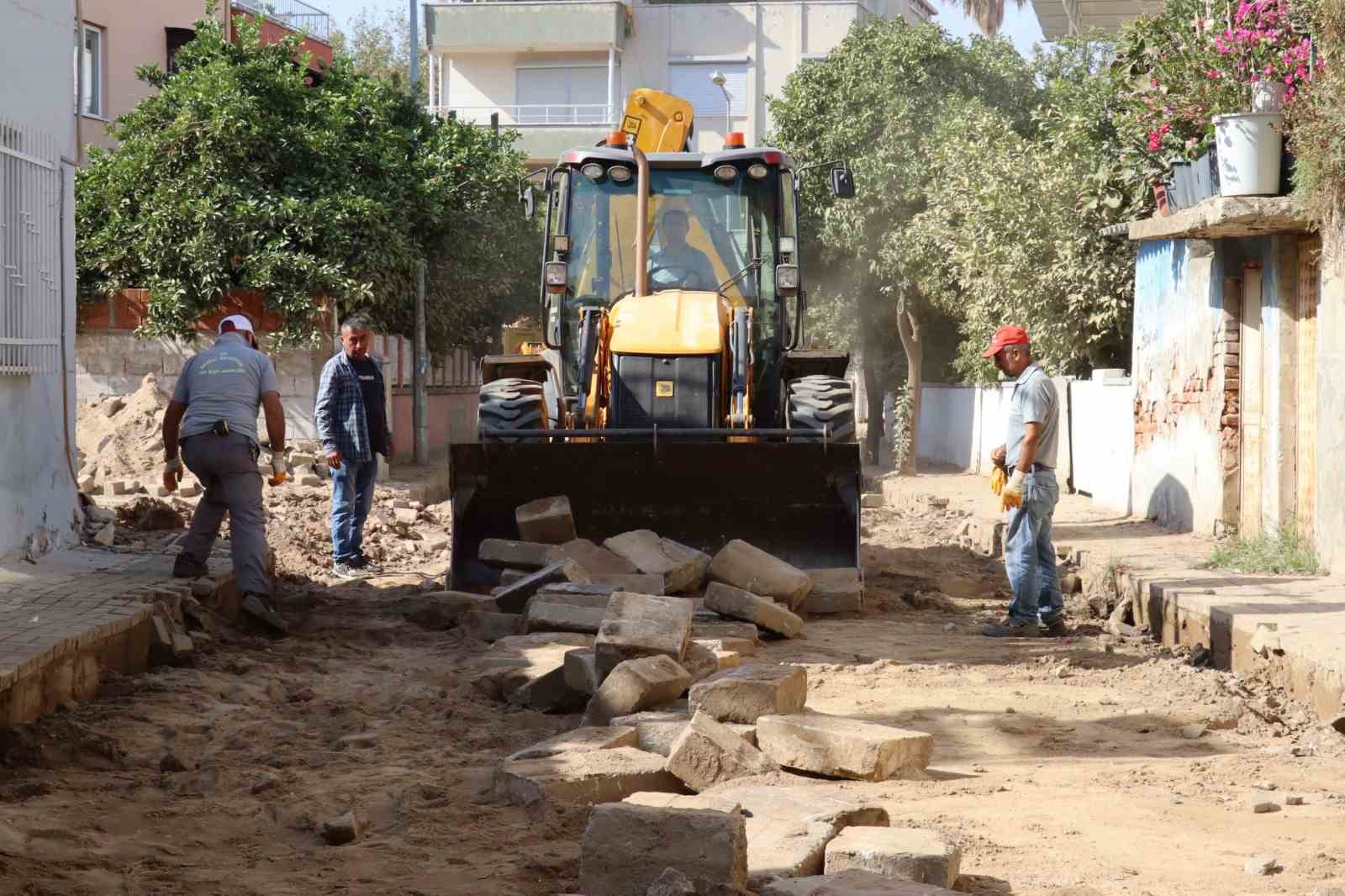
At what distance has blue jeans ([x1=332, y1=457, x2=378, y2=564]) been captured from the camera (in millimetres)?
11453

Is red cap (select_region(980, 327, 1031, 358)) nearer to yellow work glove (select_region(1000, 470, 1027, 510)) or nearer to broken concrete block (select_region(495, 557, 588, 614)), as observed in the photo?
yellow work glove (select_region(1000, 470, 1027, 510))

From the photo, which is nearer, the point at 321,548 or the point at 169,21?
the point at 321,548

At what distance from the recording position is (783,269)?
11398 mm

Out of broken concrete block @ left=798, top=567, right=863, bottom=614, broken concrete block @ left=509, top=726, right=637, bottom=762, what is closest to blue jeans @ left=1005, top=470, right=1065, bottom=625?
broken concrete block @ left=798, top=567, right=863, bottom=614

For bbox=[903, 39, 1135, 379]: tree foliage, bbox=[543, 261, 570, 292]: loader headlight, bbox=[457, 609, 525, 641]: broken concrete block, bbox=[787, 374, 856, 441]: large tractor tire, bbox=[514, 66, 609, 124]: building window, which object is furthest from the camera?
bbox=[514, 66, 609, 124]: building window

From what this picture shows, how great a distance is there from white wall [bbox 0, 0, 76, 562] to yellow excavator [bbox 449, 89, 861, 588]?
2720mm

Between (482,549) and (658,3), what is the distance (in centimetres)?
3130

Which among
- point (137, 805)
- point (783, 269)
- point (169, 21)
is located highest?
point (169, 21)

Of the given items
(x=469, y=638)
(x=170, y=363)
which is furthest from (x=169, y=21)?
(x=469, y=638)

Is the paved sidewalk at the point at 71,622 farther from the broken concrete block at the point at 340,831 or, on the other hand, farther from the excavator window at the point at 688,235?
the excavator window at the point at 688,235

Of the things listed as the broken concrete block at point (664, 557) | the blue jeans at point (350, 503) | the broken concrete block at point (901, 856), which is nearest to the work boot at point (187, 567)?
the blue jeans at point (350, 503)

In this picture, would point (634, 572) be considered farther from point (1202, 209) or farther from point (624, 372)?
point (1202, 209)

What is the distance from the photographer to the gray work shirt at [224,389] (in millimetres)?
→ 9188

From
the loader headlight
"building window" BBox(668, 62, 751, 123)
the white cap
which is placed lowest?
the white cap
